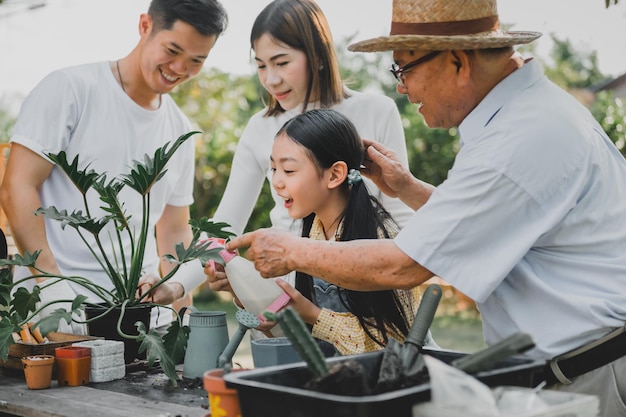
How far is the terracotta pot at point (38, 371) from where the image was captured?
7.45 feet

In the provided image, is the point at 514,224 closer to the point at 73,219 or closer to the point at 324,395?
the point at 324,395

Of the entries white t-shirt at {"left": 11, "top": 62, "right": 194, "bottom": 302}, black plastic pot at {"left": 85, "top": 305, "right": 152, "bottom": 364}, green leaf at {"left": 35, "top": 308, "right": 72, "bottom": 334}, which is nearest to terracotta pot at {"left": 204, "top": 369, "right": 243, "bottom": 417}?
green leaf at {"left": 35, "top": 308, "right": 72, "bottom": 334}

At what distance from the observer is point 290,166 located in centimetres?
260

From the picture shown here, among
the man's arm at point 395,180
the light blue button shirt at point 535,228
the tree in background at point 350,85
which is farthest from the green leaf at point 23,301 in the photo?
the tree in background at point 350,85

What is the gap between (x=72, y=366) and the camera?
2.32 m

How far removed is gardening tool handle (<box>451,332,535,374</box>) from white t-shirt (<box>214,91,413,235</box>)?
160 centimetres

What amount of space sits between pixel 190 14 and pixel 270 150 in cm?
66

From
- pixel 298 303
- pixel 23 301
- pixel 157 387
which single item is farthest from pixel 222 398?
pixel 23 301

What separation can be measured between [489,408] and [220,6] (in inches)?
97.8

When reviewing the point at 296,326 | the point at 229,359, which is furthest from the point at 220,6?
the point at 296,326

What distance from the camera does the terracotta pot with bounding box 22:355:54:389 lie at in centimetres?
227

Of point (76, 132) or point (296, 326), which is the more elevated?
point (76, 132)

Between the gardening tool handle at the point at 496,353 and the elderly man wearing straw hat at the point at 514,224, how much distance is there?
0.34 m

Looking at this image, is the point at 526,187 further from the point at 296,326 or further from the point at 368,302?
the point at 368,302
